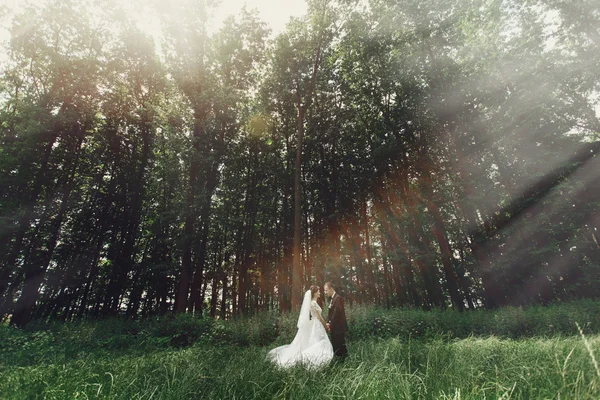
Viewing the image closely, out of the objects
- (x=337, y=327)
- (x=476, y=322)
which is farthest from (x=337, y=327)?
(x=476, y=322)

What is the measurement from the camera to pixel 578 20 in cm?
1688

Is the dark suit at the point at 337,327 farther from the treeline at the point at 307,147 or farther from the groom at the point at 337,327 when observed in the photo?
the treeline at the point at 307,147

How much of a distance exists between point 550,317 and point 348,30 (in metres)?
20.2

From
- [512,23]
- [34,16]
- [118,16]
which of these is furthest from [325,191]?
[34,16]

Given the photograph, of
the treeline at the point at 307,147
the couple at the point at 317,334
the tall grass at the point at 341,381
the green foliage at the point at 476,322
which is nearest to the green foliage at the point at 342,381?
the tall grass at the point at 341,381

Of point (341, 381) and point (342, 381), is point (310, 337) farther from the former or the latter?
point (341, 381)

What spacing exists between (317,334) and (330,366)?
1333 millimetres

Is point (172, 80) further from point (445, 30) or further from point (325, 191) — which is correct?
point (445, 30)

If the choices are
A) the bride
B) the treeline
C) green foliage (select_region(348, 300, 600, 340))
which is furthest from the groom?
the treeline

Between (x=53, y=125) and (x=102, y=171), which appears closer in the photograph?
(x=53, y=125)

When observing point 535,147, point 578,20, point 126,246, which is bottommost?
point 126,246

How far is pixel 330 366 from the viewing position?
6066 millimetres

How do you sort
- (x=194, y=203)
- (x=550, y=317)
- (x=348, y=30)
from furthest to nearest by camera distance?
(x=348, y=30) → (x=194, y=203) → (x=550, y=317)

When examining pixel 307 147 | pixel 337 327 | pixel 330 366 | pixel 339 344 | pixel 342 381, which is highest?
pixel 307 147
